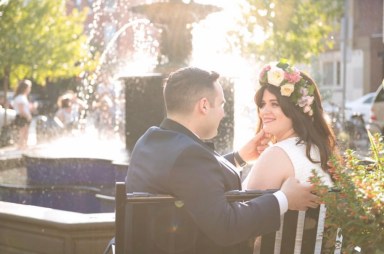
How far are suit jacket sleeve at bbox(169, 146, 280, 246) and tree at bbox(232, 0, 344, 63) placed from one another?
20.0 m

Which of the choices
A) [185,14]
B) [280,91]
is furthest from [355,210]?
[185,14]

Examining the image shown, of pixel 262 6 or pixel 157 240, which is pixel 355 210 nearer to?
pixel 157 240

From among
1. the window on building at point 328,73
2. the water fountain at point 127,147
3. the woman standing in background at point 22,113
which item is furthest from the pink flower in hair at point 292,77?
the window on building at point 328,73

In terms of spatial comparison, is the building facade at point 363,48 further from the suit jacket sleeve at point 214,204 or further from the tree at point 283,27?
the suit jacket sleeve at point 214,204

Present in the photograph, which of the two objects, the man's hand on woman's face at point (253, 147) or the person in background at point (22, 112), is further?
the person in background at point (22, 112)

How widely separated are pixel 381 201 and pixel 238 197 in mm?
618

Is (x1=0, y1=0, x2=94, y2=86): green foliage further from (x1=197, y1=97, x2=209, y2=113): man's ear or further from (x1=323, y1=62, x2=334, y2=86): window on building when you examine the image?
(x1=197, y1=97, x2=209, y2=113): man's ear

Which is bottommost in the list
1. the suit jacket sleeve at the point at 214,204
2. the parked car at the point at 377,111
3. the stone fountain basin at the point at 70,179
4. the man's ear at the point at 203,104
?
the stone fountain basin at the point at 70,179

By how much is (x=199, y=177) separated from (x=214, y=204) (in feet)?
0.39

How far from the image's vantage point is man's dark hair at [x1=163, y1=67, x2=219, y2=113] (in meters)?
3.14

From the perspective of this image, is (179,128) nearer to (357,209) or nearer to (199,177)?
(199,177)

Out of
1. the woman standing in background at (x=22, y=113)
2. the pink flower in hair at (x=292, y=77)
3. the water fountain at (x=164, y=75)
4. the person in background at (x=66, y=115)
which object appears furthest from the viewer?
the person in background at (x=66, y=115)

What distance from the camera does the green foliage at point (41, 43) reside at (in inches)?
1296

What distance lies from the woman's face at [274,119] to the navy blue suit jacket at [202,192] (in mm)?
721
